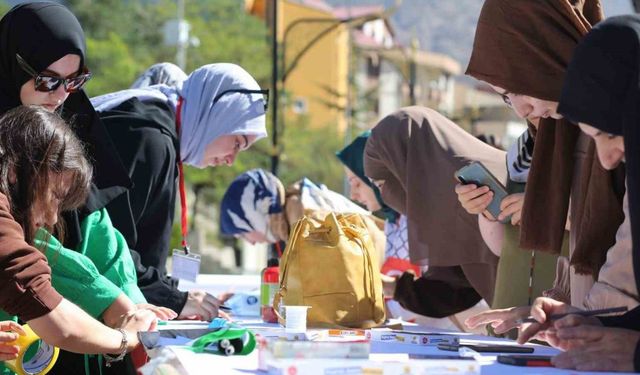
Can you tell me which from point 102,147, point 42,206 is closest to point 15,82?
Result: point 102,147

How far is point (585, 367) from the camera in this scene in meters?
2.37

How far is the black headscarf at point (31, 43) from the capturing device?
148 inches

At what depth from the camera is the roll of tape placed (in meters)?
3.00

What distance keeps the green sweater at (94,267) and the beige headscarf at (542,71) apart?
128 centimetres

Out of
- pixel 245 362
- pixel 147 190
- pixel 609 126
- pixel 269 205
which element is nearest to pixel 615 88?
pixel 609 126

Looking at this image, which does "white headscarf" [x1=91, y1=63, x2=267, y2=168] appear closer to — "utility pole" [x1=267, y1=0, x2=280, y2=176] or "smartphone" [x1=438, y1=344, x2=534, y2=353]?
"smartphone" [x1=438, y1=344, x2=534, y2=353]

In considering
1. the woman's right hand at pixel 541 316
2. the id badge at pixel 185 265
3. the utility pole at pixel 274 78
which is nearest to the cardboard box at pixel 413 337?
the woman's right hand at pixel 541 316

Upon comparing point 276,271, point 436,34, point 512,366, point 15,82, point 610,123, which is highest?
point 610,123

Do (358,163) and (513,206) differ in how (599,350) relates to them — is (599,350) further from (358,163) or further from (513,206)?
(358,163)

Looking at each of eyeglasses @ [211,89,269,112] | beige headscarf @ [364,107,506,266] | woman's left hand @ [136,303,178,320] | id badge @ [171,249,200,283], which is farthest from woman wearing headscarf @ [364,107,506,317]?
woman's left hand @ [136,303,178,320]

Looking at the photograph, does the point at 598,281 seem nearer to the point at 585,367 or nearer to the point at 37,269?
the point at 585,367

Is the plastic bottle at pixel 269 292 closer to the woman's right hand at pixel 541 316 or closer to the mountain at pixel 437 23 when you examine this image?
the woman's right hand at pixel 541 316

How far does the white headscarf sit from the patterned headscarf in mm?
1057

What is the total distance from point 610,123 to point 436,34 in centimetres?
3190
